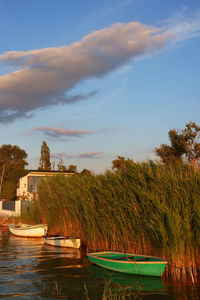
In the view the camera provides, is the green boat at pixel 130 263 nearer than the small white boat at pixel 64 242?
Yes

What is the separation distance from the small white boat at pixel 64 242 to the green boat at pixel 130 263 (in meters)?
4.14

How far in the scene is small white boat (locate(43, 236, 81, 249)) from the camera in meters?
17.5

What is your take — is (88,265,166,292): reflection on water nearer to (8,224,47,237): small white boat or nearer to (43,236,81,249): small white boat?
(43,236,81,249): small white boat

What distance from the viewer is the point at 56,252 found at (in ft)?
57.5

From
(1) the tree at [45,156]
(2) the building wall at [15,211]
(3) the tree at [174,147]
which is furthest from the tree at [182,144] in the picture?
(1) the tree at [45,156]

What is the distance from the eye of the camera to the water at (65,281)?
9797 mm

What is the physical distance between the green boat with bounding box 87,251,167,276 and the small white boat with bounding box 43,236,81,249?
4142mm

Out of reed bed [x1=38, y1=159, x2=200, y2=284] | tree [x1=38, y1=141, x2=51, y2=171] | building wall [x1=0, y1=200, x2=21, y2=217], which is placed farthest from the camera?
tree [x1=38, y1=141, x2=51, y2=171]

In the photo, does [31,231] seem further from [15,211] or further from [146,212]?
[146,212]

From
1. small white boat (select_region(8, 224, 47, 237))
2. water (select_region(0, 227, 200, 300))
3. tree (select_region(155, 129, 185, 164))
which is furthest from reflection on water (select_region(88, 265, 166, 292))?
tree (select_region(155, 129, 185, 164))

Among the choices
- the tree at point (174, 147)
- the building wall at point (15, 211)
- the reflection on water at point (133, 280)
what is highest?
the tree at point (174, 147)

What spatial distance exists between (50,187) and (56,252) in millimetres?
5639

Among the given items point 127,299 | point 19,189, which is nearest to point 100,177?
point 127,299

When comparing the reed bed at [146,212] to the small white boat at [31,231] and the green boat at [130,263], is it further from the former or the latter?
the small white boat at [31,231]
